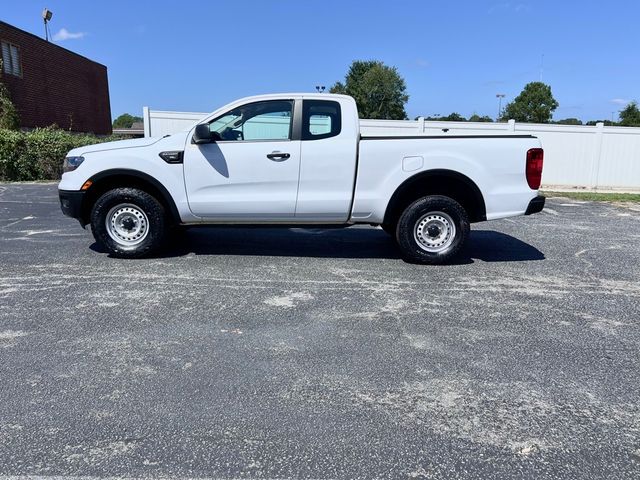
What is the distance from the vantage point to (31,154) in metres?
16.1

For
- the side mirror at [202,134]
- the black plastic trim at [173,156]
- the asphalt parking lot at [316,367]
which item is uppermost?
the side mirror at [202,134]

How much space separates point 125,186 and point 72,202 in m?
0.65

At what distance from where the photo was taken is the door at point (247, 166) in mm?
6078

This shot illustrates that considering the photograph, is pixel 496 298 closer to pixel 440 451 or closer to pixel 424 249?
pixel 424 249

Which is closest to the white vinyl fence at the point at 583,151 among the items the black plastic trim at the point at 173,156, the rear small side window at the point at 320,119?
the rear small side window at the point at 320,119

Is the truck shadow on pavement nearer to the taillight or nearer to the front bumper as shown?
the front bumper

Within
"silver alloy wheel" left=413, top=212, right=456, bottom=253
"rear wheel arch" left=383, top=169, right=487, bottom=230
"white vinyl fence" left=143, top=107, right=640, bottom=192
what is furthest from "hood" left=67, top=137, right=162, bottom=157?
"white vinyl fence" left=143, top=107, right=640, bottom=192

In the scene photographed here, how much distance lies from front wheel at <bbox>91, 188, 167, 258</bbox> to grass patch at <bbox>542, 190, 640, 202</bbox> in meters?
11.7

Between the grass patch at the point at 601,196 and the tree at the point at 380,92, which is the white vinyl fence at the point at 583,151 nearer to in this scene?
the grass patch at the point at 601,196

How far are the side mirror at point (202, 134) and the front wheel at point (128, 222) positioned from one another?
95cm

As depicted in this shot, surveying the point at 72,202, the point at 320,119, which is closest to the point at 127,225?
the point at 72,202

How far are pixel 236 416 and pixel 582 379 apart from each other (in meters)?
2.34

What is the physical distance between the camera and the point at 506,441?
9.16 feet

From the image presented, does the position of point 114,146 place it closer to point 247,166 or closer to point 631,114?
point 247,166
